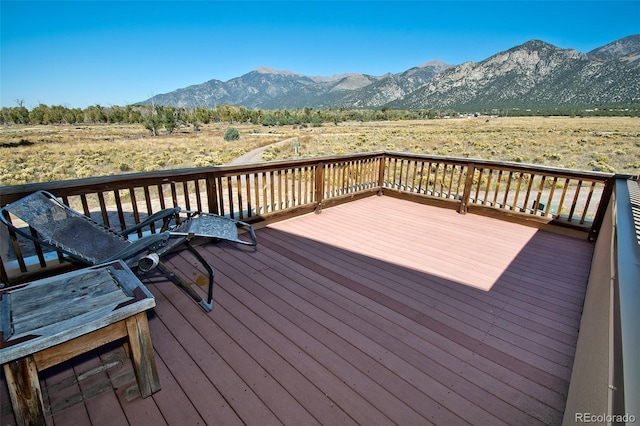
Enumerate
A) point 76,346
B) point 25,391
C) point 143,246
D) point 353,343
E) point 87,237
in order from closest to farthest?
point 25,391
point 76,346
point 353,343
point 143,246
point 87,237

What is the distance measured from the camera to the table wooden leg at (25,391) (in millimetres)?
1140

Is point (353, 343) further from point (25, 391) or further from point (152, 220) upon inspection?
point (152, 220)

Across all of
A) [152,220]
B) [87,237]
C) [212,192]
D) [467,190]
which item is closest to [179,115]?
[212,192]

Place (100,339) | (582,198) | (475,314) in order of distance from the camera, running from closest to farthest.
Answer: (100,339), (475,314), (582,198)

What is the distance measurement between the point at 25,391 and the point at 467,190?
504 cm

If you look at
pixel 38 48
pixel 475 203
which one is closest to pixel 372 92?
pixel 38 48

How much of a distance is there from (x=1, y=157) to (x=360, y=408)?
75.0ft

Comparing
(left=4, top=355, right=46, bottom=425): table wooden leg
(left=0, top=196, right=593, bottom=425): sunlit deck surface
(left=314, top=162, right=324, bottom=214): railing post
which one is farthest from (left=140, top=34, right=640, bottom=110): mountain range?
(left=4, top=355, right=46, bottom=425): table wooden leg

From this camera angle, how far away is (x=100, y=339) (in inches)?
53.2

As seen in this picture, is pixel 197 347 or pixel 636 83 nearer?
pixel 197 347

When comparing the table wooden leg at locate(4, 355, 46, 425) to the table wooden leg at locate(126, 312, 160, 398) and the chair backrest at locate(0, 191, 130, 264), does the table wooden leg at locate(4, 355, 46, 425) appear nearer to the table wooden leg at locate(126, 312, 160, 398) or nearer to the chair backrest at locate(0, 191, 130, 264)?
the table wooden leg at locate(126, 312, 160, 398)

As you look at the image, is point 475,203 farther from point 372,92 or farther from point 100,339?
point 372,92

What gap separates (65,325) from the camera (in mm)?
1228

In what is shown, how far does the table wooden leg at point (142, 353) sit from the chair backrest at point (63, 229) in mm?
1108
